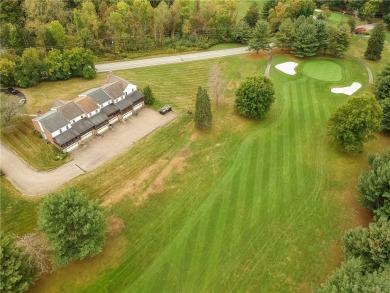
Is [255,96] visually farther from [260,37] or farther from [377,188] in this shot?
[260,37]

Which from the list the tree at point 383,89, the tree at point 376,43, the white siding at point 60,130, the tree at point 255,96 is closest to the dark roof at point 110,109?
the white siding at point 60,130

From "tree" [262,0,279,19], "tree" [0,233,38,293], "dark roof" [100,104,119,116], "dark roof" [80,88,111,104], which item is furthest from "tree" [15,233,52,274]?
"tree" [262,0,279,19]

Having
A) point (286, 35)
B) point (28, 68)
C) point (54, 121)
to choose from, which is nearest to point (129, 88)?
point (54, 121)

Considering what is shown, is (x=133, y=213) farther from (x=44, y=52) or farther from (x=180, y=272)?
(x=44, y=52)

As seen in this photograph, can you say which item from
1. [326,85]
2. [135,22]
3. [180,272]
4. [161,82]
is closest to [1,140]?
[161,82]

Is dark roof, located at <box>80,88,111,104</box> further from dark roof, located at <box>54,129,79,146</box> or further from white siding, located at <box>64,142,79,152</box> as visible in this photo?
white siding, located at <box>64,142,79,152</box>

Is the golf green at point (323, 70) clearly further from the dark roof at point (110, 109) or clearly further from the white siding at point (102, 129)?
the white siding at point (102, 129)
